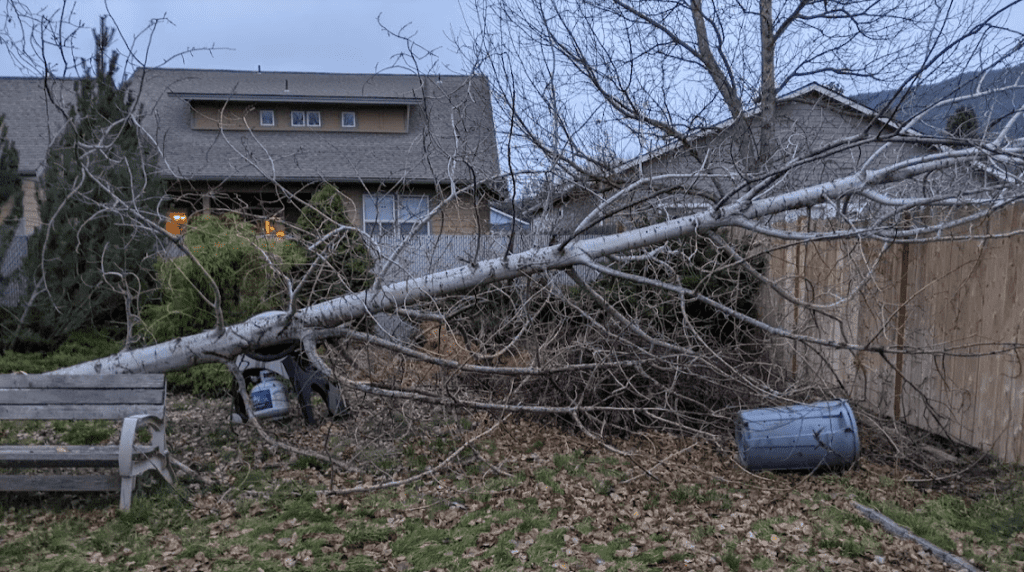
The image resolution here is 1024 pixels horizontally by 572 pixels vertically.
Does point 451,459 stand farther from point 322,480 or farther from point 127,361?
point 127,361

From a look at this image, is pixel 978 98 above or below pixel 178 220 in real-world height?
above

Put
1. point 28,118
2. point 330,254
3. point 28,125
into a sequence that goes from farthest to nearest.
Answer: point 28,118 < point 28,125 < point 330,254

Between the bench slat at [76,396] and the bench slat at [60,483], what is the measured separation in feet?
1.75

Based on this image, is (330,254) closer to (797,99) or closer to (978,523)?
(978,523)

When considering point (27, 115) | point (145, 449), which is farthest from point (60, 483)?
point (27, 115)

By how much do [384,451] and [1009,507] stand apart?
4165mm

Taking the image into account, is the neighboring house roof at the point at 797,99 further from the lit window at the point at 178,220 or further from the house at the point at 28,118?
the house at the point at 28,118

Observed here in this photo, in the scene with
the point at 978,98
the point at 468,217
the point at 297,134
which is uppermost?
the point at 297,134

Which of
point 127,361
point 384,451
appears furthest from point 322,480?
point 127,361

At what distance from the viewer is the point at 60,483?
4.70 m

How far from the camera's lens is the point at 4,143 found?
9.49 metres

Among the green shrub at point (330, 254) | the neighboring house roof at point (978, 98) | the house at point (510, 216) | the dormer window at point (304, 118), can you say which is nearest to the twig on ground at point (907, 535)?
the neighboring house roof at point (978, 98)

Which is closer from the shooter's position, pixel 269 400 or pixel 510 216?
pixel 269 400

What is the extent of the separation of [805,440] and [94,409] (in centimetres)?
484
